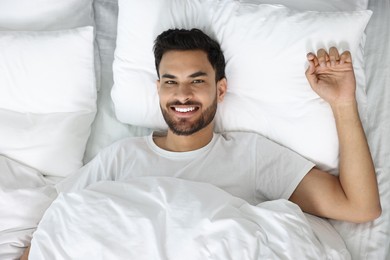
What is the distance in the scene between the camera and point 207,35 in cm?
160

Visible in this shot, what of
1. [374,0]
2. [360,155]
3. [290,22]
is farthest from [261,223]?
[374,0]

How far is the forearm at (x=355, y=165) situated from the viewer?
1337mm

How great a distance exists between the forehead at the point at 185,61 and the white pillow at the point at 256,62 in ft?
0.32

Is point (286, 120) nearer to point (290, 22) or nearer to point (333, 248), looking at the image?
point (290, 22)

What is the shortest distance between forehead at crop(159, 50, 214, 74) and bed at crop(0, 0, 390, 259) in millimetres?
101

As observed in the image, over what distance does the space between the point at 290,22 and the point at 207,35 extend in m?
0.28

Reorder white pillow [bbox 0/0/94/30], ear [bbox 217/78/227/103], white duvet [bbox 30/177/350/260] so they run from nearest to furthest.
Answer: white duvet [bbox 30/177/350/260] < ear [bbox 217/78/227/103] < white pillow [bbox 0/0/94/30]

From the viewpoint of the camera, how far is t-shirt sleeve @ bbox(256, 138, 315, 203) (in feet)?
4.73

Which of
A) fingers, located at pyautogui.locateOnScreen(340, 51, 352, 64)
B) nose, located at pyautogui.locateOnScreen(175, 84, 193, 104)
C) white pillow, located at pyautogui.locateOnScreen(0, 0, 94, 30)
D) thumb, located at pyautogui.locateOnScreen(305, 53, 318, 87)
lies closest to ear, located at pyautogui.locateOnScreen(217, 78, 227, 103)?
nose, located at pyautogui.locateOnScreen(175, 84, 193, 104)

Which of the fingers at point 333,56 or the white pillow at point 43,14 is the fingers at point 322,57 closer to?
the fingers at point 333,56

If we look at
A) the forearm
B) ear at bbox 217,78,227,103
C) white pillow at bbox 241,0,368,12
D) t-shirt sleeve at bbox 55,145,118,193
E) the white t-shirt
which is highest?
white pillow at bbox 241,0,368,12

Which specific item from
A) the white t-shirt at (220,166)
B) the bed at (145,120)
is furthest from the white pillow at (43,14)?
the white t-shirt at (220,166)

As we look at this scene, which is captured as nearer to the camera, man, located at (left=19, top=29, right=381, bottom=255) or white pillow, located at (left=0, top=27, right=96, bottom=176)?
man, located at (left=19, top=29, right=381, bottom=255)

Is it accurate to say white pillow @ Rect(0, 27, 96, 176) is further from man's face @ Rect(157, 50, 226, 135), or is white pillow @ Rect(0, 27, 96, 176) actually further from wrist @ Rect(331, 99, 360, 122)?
wrist @ Rect(331, 99, 360, 122)
